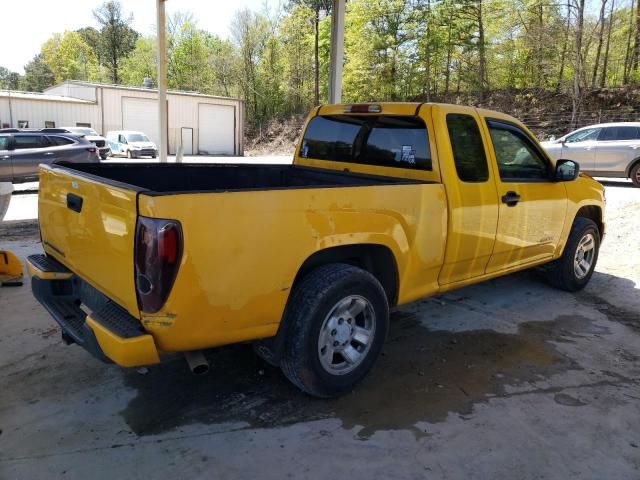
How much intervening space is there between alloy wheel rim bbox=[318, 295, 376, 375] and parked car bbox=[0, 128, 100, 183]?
472 inches

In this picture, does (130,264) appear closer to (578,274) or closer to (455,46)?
(578,274)

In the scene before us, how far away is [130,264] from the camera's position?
8.56 feet

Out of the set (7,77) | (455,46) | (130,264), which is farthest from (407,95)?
(7,77)

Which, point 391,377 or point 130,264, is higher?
point 130,264

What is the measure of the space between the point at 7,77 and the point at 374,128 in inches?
4193

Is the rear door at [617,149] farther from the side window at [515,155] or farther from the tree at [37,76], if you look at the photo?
the tree at [37,76]

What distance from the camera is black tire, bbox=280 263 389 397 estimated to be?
306 centimetres

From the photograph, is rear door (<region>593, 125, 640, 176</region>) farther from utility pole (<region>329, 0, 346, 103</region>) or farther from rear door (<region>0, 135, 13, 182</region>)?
rear door (<region>0, 135, 13, 182</region>)

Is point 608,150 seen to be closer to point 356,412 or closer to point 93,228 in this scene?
point 356,412

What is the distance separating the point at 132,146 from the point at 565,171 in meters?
28.3

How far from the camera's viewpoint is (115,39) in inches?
2741

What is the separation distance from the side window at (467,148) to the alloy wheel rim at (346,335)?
1.36 metres

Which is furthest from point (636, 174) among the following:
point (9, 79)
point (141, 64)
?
point (9, 79)

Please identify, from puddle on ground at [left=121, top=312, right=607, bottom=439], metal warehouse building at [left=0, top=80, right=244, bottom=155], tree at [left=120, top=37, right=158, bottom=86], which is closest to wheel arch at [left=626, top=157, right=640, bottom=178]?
puddle on ground at [left=121, top=312, right=607, bottom=439]
